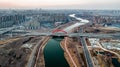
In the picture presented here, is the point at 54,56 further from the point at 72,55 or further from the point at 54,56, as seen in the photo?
the point at 72,55

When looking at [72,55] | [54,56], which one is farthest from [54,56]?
[72,55]

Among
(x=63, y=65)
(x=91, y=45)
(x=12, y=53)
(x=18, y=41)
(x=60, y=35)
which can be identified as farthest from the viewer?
(x=60, y=35)

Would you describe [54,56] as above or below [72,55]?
below

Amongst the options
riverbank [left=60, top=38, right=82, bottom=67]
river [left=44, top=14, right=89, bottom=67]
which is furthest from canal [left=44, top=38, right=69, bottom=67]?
riverbank [left=60, top=38, right=82, bottom=67]

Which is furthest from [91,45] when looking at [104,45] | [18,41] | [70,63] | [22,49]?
[18,41]

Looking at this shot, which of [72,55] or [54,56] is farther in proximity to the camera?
[54,56]

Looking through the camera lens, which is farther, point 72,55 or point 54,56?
point 54,56

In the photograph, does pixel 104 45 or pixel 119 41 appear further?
pixel 119 41

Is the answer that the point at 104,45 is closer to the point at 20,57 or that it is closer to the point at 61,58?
the point at 61,58

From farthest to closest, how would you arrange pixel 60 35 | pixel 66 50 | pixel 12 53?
1. pixel 60 35
2. pixel 66 50
3. pixel 12 53
